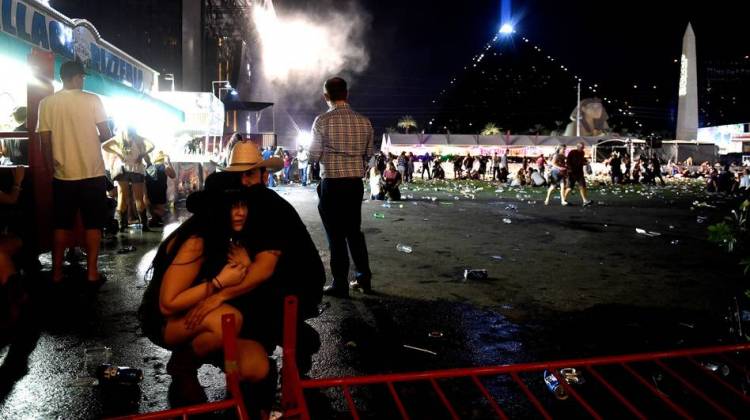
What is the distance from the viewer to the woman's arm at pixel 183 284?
217cm

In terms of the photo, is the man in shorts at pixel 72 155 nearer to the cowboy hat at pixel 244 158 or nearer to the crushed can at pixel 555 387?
the cowboy hat at pixel 244 158

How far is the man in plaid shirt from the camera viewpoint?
4.55 metres

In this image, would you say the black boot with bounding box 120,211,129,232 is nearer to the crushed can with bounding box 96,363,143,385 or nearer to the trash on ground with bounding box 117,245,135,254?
the trash on ground with bounding box 117,245,135,254

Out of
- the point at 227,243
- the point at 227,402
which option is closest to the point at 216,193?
the point at 227,243

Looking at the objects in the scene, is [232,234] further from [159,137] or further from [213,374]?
[159,137]

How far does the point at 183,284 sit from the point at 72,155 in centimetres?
296

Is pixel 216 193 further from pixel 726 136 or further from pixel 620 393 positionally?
pixel 726 136

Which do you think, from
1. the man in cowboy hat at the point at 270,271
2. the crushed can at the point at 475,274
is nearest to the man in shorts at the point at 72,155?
the man in cowboy hat at the point at 270,271

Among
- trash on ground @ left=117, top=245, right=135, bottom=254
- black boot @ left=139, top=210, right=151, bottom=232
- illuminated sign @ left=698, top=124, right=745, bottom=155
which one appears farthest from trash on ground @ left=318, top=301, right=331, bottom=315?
illuminated sign @ left=698, top=124, right=745, bottom=155

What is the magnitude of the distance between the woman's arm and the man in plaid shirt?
2344 mm

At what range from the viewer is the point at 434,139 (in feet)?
130

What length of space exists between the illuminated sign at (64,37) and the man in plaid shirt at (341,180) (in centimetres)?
380

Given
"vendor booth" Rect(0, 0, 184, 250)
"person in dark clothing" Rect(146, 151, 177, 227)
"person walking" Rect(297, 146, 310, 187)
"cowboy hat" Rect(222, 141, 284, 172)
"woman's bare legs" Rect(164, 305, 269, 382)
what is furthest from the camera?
"person walking" Rect(297, 146, 310, 187)

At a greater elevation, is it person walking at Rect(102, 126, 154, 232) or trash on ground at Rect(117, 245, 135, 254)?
person walking at Rect(102, 126, 154, 232)
